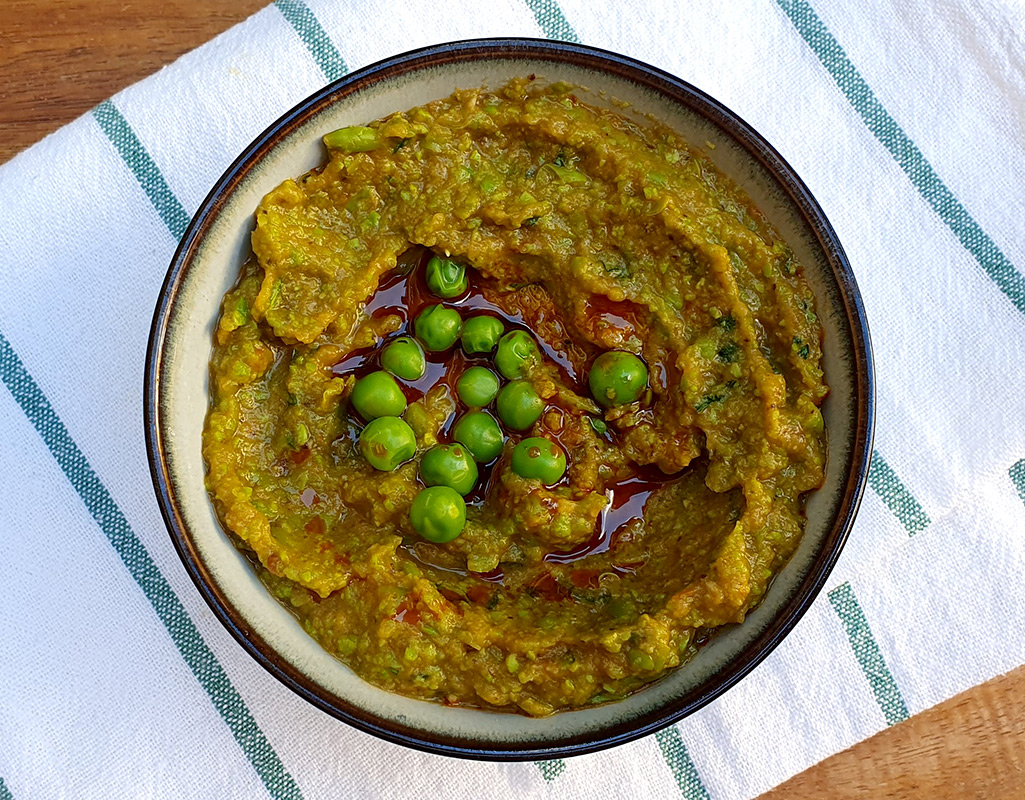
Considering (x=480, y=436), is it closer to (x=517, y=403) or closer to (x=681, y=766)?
(x=517, y=403)

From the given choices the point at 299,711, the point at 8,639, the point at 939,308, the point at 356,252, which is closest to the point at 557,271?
the point at 356,252

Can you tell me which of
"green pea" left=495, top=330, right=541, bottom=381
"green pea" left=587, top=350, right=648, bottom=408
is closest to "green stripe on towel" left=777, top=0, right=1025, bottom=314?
"green pea" left=587, top=350, right=648, bottom=408

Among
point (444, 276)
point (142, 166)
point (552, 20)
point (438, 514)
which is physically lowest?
point (438, 514)

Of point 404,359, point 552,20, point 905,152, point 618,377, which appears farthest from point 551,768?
point 552,20

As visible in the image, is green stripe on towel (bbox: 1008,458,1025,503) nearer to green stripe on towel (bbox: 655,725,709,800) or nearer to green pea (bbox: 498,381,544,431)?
green stripe on towel (bbox: 655,725,709,800)

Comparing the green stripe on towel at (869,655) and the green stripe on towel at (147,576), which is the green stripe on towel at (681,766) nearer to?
the green stripe on towel at (869,655)

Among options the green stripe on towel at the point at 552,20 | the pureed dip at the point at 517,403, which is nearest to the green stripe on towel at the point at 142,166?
the pureed dip at the point at 517,403
